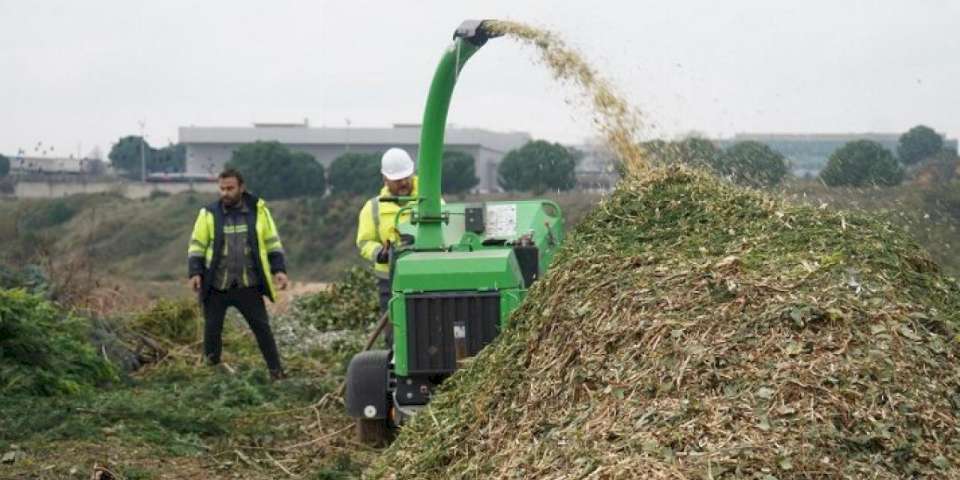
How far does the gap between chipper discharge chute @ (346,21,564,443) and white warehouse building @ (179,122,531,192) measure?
33.5m

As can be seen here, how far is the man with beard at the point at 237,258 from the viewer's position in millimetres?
11719

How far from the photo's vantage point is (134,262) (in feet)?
131

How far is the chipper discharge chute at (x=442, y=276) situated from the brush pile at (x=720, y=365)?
65cm

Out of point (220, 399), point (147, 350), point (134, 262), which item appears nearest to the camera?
point (220, 399)

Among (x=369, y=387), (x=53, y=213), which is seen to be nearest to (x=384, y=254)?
(x=369, y=387)

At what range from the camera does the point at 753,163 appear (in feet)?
39.2

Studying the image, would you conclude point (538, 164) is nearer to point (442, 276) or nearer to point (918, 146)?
point (918, 146)

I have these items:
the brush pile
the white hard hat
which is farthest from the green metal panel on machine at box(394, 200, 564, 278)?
the brush pile

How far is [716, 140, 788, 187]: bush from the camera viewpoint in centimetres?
1020

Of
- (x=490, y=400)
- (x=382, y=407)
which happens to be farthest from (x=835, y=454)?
(x=382, y=407)

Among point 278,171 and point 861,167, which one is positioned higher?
point 861,167

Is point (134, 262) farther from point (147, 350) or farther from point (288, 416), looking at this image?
point (288, 416)

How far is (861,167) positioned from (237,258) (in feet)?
17.0

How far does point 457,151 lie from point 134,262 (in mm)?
9542
